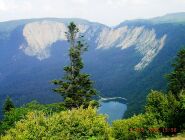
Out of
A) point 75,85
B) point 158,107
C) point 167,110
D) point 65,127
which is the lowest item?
point 167,110

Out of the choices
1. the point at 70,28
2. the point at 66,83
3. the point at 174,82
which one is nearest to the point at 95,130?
the point at 66,83

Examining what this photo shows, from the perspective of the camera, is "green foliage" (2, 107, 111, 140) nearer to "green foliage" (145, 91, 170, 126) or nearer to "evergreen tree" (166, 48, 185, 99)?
"green foliage" (145, 91, 170, 126)

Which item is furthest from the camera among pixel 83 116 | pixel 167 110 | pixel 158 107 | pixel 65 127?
pixel 158 107

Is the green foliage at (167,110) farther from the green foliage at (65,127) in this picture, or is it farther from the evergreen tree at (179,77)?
the evergreen tree at (179,77)

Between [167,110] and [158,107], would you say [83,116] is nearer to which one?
[167,110]

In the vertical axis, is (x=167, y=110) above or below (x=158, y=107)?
below

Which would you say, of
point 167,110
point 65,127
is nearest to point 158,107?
point 167,110

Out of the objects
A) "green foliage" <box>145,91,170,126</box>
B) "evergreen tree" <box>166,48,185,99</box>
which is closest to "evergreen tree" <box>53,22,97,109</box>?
"green foliage" <box>145,91,170,126</box>
